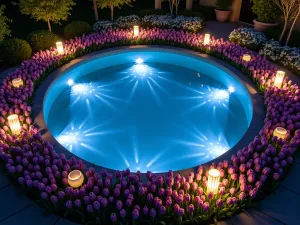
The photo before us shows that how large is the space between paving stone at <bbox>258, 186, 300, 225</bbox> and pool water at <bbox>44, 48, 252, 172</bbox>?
186 cm

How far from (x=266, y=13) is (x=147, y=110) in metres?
7.41

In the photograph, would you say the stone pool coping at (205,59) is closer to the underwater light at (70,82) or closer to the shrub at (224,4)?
the underwater light at (70,82)

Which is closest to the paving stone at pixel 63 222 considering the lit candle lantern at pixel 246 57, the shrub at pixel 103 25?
the lit candle lantern at pixel 246 57

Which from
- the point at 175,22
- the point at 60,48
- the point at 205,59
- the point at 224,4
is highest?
the point at 224,4

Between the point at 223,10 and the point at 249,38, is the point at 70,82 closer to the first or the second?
the point at 249,38

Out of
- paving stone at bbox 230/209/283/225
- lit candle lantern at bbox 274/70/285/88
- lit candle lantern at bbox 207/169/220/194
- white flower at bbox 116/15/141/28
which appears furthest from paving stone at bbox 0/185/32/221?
white flower at bbox 116/15/141/28

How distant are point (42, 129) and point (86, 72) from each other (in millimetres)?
4390

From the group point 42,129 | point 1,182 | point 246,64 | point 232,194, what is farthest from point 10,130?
point 246,64

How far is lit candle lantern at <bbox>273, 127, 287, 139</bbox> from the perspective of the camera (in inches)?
213

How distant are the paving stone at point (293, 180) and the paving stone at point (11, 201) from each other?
4371 millimetres

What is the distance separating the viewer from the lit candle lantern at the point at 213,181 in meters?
4.31

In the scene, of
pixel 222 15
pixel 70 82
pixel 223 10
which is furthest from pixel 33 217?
pixel 223 10

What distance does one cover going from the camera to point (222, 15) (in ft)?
47.1

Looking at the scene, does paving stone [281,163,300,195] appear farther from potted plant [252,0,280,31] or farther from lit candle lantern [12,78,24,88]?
potted plant [252,0,280,31]
